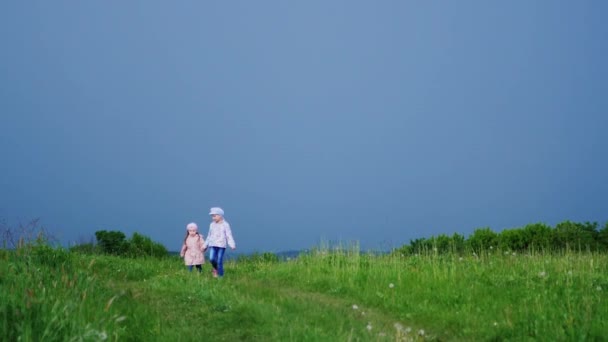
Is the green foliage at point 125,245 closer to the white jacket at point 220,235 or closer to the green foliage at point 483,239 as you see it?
the white jacket at point 220,235

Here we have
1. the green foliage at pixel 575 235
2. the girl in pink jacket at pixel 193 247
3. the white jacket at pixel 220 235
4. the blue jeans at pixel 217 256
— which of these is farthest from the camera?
the green foliage at pixel 575 235

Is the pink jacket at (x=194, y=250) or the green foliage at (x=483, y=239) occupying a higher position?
the green foliage at (x=483, y=239)

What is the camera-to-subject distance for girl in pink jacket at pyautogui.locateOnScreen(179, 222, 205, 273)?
70.1 feet

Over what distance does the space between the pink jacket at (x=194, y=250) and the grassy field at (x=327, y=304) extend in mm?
2345

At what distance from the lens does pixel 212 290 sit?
13750mm

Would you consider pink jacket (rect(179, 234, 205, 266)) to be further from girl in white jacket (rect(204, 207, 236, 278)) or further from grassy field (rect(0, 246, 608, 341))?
grassy field (rect(0, 246, 608, 341))

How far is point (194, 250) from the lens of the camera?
21.4 metres

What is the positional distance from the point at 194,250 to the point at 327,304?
27.4 ft

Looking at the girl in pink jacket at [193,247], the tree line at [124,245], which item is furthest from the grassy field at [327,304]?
the tree line at [124,245]

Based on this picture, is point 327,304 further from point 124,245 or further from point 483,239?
point 124,245

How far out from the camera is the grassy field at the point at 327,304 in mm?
9461

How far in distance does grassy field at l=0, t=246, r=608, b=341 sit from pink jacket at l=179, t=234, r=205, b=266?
2345 millimetres

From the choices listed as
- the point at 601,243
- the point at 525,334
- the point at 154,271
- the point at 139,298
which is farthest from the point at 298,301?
the point at 601,243

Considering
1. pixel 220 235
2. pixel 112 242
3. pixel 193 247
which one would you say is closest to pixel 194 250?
pixel 193 247
